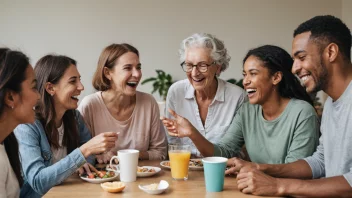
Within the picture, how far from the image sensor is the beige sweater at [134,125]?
2213 mm

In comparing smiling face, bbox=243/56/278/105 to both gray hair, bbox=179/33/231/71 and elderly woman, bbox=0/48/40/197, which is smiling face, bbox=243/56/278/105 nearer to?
gray hair, bbox=179/33/231/71

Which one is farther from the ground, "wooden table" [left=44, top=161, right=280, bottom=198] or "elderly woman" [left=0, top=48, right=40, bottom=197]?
"elderly woman" [left=0, top=48, right=40, bottom=197]

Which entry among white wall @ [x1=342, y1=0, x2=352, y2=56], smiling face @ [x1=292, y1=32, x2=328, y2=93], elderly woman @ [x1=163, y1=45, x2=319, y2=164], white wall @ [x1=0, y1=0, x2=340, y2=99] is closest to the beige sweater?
elderly woman @ [x1=163, y1=45, x2=319, y2=164]

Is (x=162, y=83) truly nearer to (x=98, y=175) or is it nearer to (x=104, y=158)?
(x=104, y=158)

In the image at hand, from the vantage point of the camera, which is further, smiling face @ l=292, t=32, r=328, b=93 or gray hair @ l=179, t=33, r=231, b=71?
gray hair @ l=179, t=33, r=231, b=71

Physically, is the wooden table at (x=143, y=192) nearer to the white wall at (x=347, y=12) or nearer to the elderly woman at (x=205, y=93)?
the elderly woman at (x=205, y=93)

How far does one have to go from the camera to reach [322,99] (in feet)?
17.2

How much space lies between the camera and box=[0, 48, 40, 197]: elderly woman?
4.39 feet

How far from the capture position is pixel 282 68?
76.7 inches

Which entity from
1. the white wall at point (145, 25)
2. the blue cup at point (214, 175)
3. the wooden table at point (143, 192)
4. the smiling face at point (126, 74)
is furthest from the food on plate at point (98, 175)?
the white wall at point (145, 25)

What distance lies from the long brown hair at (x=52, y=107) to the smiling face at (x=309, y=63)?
1.12 meters

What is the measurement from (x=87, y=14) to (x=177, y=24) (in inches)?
49.5

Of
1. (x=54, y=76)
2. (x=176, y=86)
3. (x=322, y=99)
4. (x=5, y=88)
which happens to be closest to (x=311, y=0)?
(x=322, y=99)

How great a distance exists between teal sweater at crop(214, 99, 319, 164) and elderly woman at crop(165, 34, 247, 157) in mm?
260
